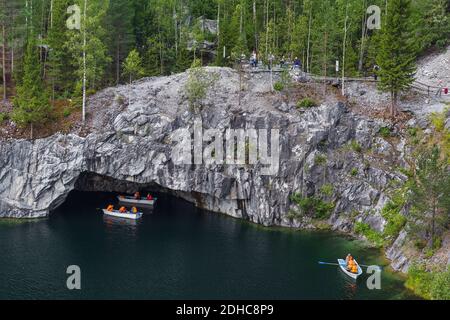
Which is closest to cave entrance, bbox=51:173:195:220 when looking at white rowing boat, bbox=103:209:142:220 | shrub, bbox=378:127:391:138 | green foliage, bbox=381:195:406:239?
white rowing boat, bbox=103:209:142:220

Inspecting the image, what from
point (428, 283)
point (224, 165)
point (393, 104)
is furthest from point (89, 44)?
point (428, 283)

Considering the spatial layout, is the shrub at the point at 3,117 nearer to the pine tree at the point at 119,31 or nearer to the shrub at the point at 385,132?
the pine tree at the point at 119,31

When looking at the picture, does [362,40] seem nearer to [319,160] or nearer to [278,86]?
[278,86]

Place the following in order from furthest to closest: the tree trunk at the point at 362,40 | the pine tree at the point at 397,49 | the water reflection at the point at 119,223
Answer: the tree trunk at the point at 362,40, the pine tree at the point at 397,49, the water reflection at the point at 119,223

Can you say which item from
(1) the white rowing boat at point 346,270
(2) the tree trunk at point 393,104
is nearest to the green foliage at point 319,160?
(2) the tree trunk at point 393,104

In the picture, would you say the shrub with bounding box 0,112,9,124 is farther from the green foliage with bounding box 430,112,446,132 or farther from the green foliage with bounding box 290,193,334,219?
the green foliage with bounding box 430,112,446,132
